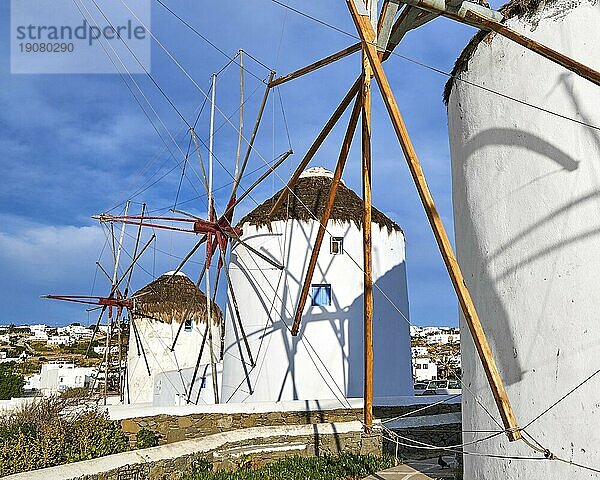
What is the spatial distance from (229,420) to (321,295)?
232 inches

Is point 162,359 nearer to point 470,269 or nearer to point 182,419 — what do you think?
point 182,419

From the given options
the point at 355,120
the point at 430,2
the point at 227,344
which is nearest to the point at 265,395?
the point at 227,344

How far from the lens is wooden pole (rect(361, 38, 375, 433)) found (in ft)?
22.2

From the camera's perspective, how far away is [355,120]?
8164 mm

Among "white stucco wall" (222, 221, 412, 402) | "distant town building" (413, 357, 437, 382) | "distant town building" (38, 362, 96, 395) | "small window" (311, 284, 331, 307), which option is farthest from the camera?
"distant town building" (413, 357, 437, 382)

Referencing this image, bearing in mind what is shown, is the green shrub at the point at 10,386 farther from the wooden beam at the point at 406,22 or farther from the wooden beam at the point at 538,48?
the wooden beam at the point at 538,48

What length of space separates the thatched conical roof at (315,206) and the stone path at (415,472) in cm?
774

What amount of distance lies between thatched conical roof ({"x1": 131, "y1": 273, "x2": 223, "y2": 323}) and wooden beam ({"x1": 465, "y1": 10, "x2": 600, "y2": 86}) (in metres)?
21.6

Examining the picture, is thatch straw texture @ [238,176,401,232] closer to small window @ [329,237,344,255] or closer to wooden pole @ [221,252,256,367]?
small window @ [329,237,344,255]

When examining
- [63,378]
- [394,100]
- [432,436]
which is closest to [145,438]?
[432,436]

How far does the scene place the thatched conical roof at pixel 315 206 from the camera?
1617cm

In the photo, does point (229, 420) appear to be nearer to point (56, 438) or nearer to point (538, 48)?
point (56, 438)

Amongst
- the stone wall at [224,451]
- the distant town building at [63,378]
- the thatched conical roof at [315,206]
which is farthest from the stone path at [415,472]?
the distant town building at [63,378]

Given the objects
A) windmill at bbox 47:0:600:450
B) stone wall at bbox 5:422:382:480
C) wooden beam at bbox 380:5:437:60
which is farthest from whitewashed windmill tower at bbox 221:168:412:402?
wooden beam at bbox 380:5:437:60
